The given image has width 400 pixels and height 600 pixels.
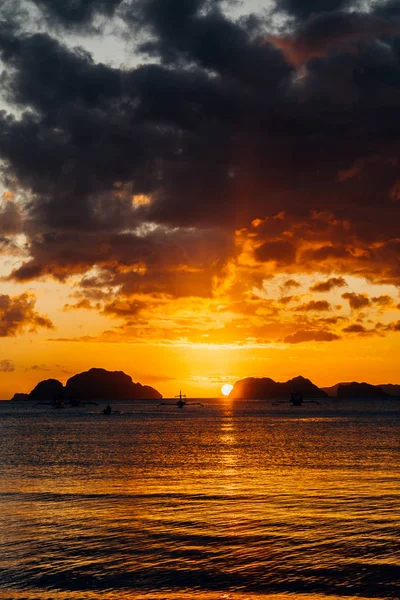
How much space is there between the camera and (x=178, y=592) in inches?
1198

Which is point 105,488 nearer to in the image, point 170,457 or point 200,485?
point 200,485

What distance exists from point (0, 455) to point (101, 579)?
7379 centimetres

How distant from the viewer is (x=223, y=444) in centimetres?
12519

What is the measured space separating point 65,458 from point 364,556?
64953 mm

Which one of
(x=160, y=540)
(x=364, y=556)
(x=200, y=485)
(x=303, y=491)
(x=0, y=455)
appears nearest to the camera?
(x=364, y=556)

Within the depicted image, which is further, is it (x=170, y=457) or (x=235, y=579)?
(x=170, y=457)

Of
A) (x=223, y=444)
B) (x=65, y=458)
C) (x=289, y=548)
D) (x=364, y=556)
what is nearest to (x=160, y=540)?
(x=289, y=548)

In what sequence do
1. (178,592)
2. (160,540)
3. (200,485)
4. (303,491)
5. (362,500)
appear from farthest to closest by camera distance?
(200,485), (303,491), (362,500), (160,540), (178,592)

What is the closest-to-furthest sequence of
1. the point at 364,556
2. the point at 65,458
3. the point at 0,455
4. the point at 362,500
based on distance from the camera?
the point at 364,556, the point at 362,500, the point at 65,458, the point at 0,455

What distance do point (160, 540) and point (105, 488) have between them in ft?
77.9

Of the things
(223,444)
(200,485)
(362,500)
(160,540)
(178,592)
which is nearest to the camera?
(178,592)

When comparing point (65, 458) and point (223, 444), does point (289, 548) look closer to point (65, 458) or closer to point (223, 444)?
point (65, 458)

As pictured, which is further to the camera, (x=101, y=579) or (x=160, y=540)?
(x=160, y=540)

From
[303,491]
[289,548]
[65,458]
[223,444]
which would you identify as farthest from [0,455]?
[289,548]
